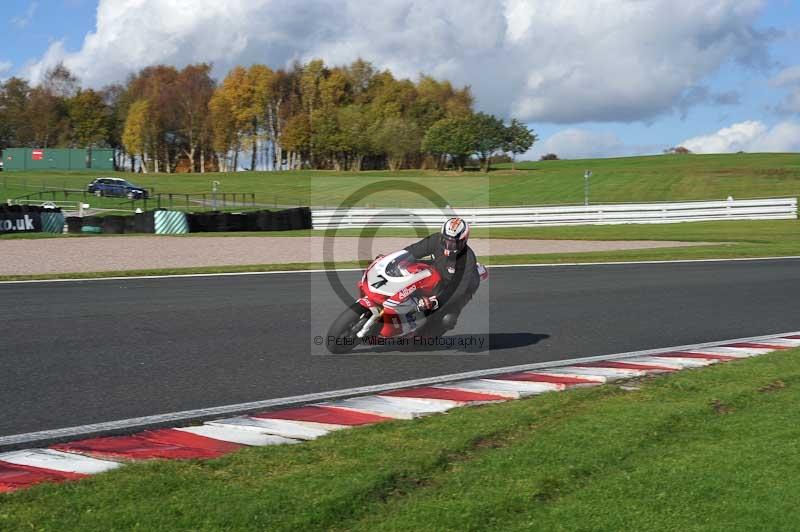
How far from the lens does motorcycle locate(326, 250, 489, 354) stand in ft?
27.4

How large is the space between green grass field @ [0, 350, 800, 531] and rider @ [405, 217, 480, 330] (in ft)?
8.04

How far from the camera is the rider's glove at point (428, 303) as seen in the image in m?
8.52

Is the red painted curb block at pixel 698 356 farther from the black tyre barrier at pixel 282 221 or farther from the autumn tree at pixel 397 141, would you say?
the autumn tree at pixel 397 141

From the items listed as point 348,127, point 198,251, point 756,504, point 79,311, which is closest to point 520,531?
point 756,504

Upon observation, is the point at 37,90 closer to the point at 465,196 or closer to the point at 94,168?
the point at 94,168

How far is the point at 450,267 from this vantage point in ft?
28.6

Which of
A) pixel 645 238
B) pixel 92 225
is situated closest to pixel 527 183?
pixel 645 238

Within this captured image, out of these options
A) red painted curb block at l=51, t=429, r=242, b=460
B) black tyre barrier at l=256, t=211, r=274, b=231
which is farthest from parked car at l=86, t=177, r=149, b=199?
red painted curb block at l=51, t=429, r=242, b=460

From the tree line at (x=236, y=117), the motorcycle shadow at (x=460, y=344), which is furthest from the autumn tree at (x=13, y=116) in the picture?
the motorcycle shadow at (x=460, y=344)

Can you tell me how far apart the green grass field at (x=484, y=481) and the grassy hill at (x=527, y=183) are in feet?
115

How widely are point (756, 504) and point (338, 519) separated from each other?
2.08 m

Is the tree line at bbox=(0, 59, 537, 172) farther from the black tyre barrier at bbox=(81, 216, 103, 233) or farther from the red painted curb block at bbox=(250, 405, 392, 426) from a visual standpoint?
the red painted curb block at bbox=(250, 405, 392, 426)

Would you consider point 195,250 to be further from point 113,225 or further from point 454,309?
point 454,309

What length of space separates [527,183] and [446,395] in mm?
67782
